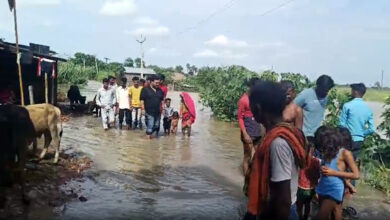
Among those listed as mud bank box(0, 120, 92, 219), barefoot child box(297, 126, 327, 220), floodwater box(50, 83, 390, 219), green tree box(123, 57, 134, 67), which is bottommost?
floodwater box(50, 83, 390, 219)

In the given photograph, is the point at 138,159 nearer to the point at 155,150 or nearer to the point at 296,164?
the point at 155,150

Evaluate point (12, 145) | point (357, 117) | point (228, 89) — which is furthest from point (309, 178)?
point (228, 89)

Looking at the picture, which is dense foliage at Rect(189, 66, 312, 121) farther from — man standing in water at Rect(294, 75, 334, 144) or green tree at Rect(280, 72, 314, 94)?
man standing in water at Rect(294, 75, 334, 144)

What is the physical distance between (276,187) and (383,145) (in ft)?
22.3

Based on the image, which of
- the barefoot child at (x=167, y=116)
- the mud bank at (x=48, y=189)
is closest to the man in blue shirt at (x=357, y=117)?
the mud bank at (x=48, y=189)

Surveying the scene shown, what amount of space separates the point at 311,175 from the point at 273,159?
7.75 feet

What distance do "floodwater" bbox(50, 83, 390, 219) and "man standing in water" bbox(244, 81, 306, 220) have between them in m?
3.36

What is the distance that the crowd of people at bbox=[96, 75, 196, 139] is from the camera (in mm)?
13195

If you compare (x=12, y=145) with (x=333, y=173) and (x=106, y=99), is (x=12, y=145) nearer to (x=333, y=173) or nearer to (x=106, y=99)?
(x=333, y=173)

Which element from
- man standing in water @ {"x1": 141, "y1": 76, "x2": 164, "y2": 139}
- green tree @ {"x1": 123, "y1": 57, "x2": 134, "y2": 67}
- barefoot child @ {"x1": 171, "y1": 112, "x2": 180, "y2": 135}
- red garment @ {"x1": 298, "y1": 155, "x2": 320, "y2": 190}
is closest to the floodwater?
man standing in water @ {"x1": 141, "y1": 76, "x2": 164, "y2": 139}

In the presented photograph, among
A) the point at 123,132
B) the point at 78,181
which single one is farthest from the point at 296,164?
the point at 123,132

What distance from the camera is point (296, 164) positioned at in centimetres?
302

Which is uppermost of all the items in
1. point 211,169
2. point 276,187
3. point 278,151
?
point 278,151

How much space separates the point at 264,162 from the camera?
2.93m
